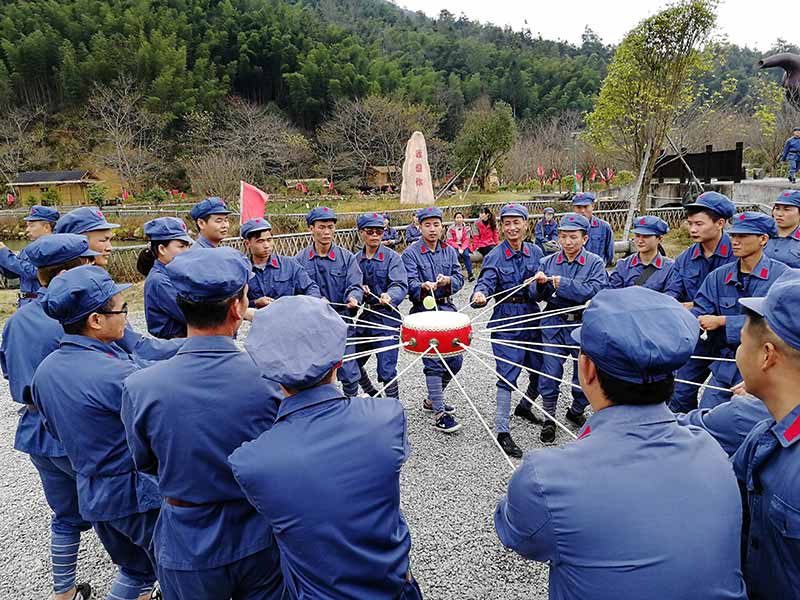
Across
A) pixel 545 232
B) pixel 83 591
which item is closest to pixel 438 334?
pixel 83 591

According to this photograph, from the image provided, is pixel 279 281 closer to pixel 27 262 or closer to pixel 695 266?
pixel 27 262

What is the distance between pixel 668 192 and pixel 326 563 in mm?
19424

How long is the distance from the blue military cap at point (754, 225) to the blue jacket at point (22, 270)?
552 centimetres

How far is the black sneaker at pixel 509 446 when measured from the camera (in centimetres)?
417

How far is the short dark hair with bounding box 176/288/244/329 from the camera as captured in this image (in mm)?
1824

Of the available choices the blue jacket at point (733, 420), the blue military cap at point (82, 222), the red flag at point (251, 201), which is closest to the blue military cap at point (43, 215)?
the blue military cap at point (82, 222)

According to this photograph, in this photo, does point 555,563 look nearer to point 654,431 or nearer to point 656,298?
point 654,431

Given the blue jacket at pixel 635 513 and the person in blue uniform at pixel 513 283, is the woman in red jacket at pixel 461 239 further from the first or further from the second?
the blue jacket at pixel 635 513

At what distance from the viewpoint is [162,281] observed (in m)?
3.24

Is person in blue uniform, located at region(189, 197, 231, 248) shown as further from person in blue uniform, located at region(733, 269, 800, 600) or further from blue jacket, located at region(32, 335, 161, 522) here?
person in blue uniform, located at region(733, 269, 800, 600)

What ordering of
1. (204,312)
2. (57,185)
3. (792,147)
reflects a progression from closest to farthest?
(204,312) < (792,147) < (57,185)

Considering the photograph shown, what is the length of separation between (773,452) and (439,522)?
243cm

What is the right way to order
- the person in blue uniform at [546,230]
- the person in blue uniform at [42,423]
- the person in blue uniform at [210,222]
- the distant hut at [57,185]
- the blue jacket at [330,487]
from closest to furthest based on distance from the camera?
the blue jacket at [330,487]
the person in blue uniform at [42,423]
the person in blue uniform at [210,222]
the person in blue uniform at [546,230]
the distant hut at [57,185]

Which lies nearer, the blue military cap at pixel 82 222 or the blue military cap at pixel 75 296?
the blue military cap at pixel 75 296
